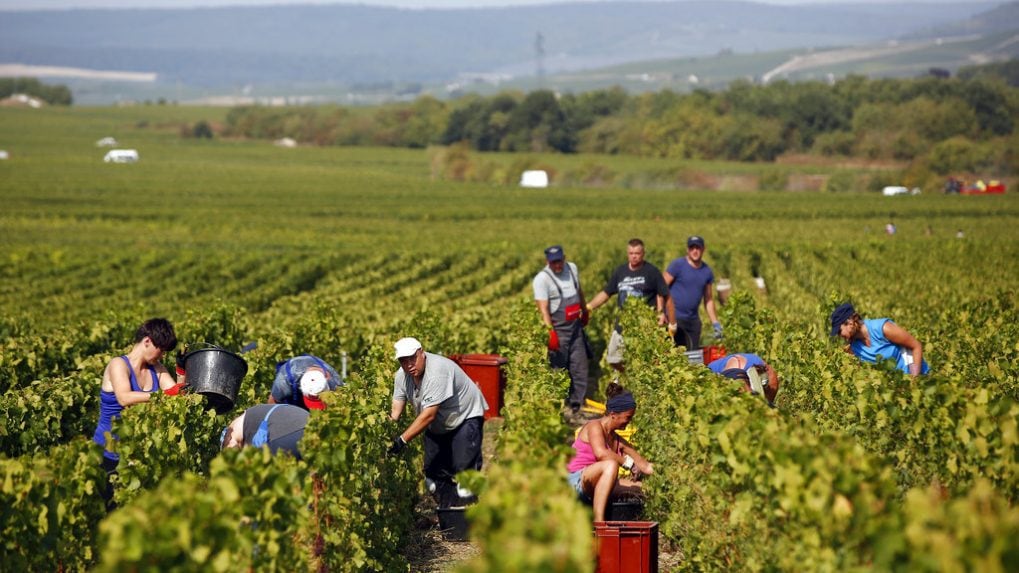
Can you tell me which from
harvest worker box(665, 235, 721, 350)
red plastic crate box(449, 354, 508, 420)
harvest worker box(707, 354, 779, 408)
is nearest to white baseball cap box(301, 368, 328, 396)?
harvest worker box(707, 354, 779, 408)

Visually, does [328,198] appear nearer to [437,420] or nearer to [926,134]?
[926,134]

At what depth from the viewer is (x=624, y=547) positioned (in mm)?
8156

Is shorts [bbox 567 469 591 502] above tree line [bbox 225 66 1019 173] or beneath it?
above

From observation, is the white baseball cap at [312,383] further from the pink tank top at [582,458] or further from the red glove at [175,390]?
the pink tank top at [582,458]

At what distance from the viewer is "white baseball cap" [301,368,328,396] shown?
9750 millimetres

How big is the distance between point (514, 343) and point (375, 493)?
14.7 ft

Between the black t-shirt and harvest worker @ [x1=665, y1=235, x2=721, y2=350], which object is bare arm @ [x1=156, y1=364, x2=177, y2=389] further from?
harvest worker @ [x1=665, y1=235, x2=721, y2=350]

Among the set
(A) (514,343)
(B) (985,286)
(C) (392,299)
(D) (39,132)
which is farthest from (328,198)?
(D) (39,132)

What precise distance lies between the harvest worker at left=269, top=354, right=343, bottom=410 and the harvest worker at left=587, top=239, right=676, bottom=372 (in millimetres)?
4517

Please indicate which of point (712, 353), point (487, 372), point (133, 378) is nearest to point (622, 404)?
point (133, 378)

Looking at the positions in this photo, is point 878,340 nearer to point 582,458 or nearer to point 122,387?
point 582,458

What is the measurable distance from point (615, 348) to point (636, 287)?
80 cm

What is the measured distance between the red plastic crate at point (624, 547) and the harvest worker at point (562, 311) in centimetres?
529

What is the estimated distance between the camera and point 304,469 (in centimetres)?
741
